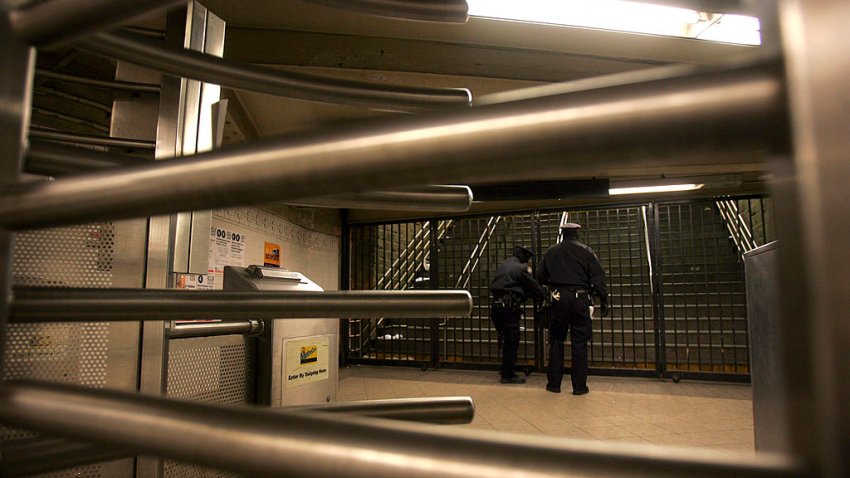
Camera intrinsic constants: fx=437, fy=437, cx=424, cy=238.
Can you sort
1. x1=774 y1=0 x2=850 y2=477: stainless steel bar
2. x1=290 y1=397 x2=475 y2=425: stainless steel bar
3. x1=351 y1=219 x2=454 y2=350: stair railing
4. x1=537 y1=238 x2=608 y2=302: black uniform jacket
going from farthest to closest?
1. x1=351 y1=219 x2=454 y2=350: stair railing
2. x1=537 y1=238 x2=608 y2=302: black uniform jacket
3. x1=290 y1=397 x2=475 y2=425: stainless steel bar
4. x1=774 y1=0 x2=850 y2=477: stainless steel bar

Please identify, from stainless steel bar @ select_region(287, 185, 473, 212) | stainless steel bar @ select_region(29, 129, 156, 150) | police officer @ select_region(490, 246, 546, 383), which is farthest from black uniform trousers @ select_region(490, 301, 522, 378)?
stainless steel bar @ select_region(29, 129, 156, 150)

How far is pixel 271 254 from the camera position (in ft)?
13.8

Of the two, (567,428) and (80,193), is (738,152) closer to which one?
(80,193)

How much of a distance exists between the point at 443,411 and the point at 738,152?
0.74 meters

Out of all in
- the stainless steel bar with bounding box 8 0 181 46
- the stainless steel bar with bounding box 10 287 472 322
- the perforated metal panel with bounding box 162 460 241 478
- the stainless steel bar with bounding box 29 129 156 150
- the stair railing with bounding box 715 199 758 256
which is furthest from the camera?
the stair railing with bounding box 715 199 758 256

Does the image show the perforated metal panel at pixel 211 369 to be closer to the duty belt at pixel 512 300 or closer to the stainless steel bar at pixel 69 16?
the stainless steel bar at pixel 69 16

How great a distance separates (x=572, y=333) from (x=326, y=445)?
433cm

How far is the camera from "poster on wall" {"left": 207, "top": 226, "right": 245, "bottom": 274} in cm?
329

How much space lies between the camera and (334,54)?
7.79ft

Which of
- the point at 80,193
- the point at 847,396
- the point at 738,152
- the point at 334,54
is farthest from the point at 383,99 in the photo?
the point at 334,54

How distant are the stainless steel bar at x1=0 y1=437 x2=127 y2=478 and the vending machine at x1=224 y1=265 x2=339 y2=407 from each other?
31.7 inches

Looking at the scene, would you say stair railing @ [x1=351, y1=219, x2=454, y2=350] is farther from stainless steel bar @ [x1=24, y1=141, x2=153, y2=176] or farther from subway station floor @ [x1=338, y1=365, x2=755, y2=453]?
stainless steel bar @ [x1=24, y1=141, x2=153, y2=176]

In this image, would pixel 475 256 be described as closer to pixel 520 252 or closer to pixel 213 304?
pixel 520 252

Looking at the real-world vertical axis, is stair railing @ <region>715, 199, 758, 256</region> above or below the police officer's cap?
above
